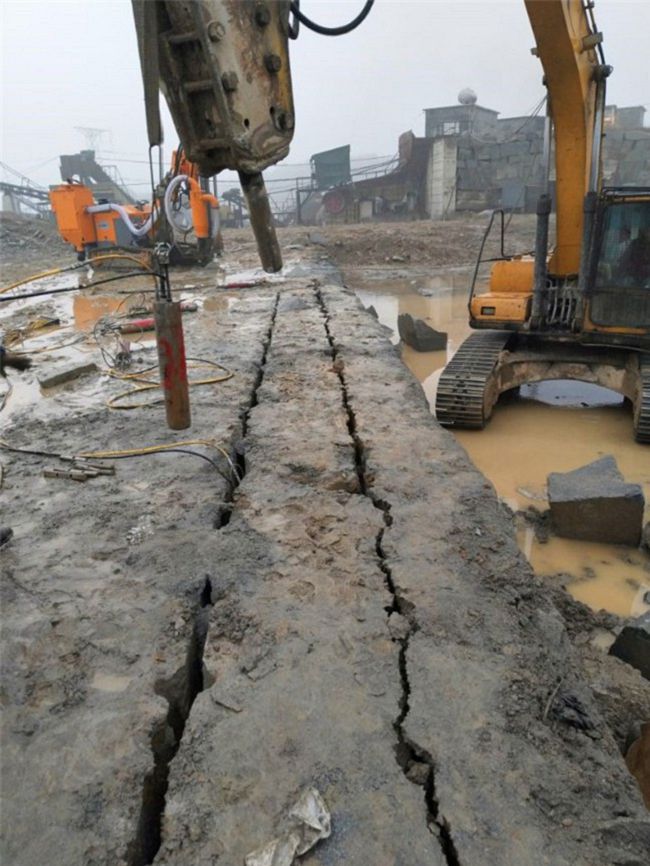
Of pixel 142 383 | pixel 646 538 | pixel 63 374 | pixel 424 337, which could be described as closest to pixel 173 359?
pixel 142 383

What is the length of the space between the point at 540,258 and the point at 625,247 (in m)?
0.77

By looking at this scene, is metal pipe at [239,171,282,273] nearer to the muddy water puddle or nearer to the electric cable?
the electric cable

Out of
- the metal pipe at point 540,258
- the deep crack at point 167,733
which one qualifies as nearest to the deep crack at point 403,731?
the deep crack at point 167,733

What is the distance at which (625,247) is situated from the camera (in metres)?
5.59

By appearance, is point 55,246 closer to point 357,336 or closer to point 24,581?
point 357,336

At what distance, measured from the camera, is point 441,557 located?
8.30 ft

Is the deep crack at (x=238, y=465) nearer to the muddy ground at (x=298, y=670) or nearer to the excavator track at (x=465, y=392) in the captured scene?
the muddy ground at (x=298, y=670)

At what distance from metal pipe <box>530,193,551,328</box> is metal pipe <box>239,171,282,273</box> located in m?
3.89

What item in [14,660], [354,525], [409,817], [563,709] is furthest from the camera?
[354,525]

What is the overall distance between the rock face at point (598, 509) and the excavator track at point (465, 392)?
1.74 m

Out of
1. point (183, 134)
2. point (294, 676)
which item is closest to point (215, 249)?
point (183, 134)

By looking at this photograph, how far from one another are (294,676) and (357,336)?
5020 millimetres

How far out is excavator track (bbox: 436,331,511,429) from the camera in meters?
5.85

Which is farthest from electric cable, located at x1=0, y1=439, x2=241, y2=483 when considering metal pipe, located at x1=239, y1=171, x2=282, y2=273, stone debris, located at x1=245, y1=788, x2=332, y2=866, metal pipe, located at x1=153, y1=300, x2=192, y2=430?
stone debris, located at x1=245, y1=788, x2=332, y2=866
